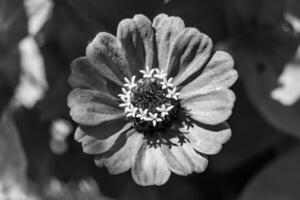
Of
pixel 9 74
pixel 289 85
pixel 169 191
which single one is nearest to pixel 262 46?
pixel 289 85

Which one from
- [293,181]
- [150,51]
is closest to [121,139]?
[150,51]

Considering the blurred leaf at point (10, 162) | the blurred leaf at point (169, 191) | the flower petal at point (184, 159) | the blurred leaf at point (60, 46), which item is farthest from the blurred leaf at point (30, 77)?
the flower petal at point (184, 159)

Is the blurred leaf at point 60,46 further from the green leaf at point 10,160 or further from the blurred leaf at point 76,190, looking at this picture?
the blurred leaf at point 76,190

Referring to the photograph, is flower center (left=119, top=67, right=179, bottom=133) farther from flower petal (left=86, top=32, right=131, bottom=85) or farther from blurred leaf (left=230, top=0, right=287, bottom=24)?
blurred leaf (left=230, top=0, right=287, bottom=24)

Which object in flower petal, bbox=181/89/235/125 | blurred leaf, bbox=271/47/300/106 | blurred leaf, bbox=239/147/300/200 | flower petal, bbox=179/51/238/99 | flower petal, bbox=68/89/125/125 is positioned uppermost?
flower petal, bbox=68/89/125/125

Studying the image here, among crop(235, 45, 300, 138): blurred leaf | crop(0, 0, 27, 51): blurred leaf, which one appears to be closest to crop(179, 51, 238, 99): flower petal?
crop(235, 45, 300, 138): blurred leaf

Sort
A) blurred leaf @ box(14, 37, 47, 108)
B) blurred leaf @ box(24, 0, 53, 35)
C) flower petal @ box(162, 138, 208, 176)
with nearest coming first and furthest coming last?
flower petal @ box(162, 138, 208, 176) → blurred leaf @ box(24, 0, 53, 35) → blurred leaf @ box(14, 37, 47, 108)

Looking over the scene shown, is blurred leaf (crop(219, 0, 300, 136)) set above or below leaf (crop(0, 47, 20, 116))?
below
